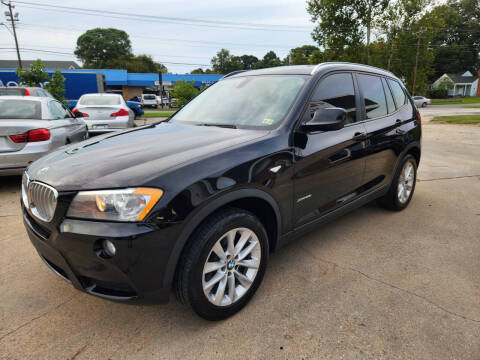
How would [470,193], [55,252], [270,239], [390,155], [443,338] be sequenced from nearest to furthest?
[55,252], [443,338], [270,239], [390,155], [470,193]

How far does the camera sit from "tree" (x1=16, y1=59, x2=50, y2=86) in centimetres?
1664

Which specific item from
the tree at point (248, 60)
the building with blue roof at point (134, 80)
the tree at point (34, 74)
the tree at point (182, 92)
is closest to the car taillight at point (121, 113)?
the tree at point (182, 92)

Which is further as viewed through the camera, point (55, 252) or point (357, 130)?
point (357, 130)

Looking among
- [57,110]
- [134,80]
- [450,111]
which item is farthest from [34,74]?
[134,80]

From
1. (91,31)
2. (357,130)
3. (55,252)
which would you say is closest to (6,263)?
(55,252)

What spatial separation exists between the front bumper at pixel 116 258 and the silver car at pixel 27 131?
11.1 ft

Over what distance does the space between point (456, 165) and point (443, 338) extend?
587 cm

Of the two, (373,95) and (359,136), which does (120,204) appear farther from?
(373,95)

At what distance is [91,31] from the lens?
267ft

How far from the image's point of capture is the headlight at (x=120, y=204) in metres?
1.70

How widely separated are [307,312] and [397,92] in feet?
9.90

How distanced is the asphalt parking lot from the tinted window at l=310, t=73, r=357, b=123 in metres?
1.36

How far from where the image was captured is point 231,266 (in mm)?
2102

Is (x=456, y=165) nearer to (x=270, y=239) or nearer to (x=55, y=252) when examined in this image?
(x=270, y=239)
